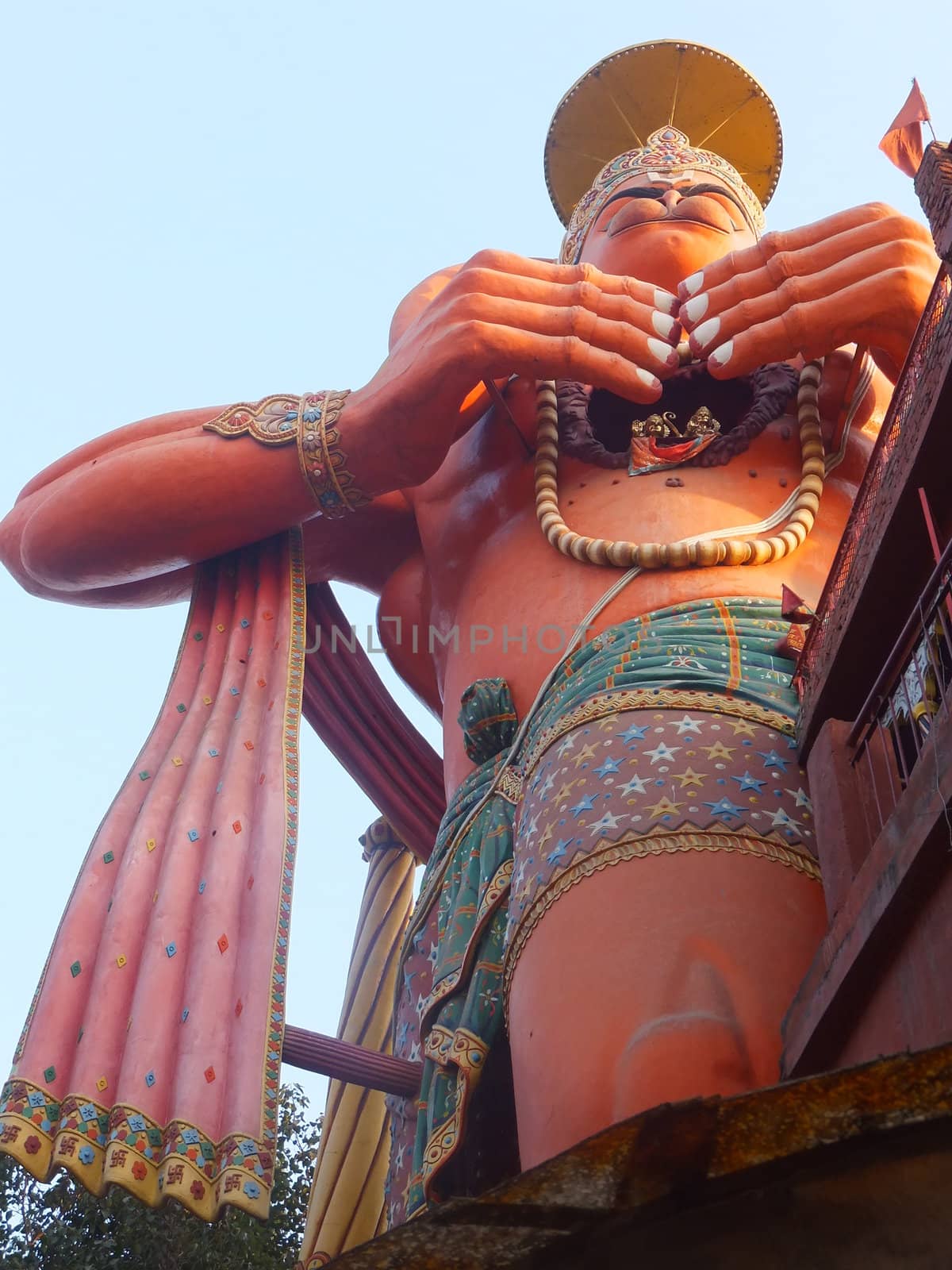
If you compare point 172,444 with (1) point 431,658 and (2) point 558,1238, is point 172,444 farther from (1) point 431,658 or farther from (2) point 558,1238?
(2) point 558,1238

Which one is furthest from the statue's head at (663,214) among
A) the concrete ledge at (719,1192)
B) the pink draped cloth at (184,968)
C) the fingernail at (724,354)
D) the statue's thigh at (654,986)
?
the concrete ledge at (719,1192)

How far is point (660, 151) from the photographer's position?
308 inches

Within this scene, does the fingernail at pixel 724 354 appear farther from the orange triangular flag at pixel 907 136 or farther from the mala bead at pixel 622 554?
the orange triangular flag at pixel 907 136

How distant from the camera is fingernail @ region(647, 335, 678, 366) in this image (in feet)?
20.0

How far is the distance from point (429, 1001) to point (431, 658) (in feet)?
6.15

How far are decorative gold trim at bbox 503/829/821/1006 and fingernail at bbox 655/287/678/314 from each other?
2.29 meters

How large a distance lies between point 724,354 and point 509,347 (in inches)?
28.9

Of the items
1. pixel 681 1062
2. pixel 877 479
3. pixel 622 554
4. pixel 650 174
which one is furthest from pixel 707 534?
pixel 650 174

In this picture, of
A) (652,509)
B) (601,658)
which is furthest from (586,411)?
(601,658)

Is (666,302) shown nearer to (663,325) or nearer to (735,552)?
(663,325)

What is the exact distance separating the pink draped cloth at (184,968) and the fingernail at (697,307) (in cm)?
184

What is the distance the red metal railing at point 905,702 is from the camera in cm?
388

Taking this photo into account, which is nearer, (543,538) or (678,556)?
(678,556)

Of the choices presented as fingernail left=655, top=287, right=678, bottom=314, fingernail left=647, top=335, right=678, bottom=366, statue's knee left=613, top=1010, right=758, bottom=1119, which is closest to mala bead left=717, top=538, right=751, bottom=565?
fingernail left=647, top=335, right=678, bottom=366
